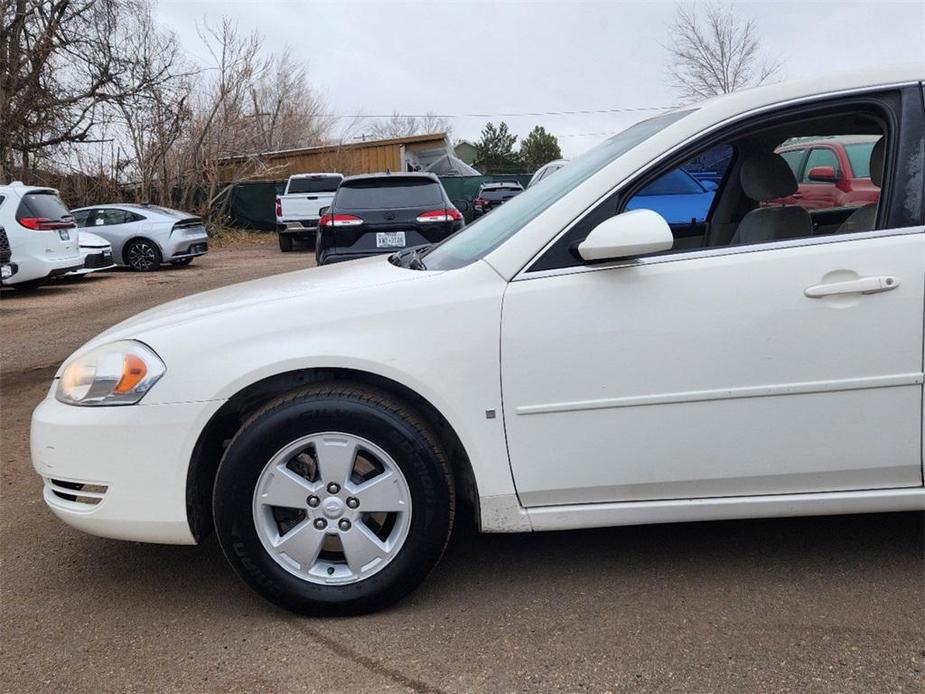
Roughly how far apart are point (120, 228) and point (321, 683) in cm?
1538

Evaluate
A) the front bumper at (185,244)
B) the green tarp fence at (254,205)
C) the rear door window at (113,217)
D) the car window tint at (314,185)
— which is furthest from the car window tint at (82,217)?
the green tarp fence at (254,205)

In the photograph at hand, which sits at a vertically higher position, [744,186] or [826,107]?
[826,107]

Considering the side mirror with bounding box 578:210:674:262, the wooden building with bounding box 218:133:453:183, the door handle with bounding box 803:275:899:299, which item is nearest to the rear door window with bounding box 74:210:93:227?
the wooden building with bounding box 218:133:453:183

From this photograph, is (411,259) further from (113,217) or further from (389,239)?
(113,217)

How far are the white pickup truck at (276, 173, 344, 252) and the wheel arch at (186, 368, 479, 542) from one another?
17582 mm

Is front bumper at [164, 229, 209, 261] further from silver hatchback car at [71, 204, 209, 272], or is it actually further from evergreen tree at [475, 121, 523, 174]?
evergreen tree at [475, 121, 523, 174]

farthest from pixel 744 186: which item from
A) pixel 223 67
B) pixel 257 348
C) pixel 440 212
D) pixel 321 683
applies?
pixel 223 67

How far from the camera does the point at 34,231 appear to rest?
37.2 ft

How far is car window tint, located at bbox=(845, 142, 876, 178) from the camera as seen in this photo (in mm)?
3141

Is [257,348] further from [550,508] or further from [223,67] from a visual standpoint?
[223,67]

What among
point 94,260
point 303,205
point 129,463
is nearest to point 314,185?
point 303,205

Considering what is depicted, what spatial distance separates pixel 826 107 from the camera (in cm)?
264

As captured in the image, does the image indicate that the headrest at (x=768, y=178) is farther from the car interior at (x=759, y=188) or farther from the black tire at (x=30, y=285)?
the black tire at (x=30, y=285)

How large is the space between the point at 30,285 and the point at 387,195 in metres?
7.51
